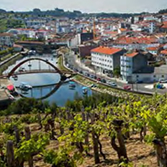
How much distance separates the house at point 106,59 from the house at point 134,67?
3.83 meters

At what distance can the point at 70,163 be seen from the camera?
6484 mm

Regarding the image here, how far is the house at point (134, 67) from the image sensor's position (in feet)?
99.1

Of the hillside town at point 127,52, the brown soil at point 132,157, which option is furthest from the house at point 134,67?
the brown soil at point 132,157

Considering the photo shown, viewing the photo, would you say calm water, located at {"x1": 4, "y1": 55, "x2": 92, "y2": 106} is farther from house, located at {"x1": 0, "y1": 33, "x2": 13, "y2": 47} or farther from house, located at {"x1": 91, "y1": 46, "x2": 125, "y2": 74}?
house, located at {"x1": 0, "y1": 33, "x2": 13, "y2": 47}

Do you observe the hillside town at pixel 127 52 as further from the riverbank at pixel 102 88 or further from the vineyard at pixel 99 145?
the vineyard at pixel 99 145

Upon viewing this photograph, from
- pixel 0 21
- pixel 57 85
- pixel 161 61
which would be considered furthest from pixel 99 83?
pixel 0 21

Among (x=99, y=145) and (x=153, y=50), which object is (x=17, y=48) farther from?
(x=99, y=145)

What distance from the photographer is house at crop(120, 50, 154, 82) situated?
3020cm

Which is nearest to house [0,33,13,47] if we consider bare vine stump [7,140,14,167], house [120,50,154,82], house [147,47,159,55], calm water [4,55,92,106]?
calm water [4,55,92,106]

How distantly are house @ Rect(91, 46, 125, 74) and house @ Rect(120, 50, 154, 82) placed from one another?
383 cm

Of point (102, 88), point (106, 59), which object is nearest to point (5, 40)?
point (106, 59)

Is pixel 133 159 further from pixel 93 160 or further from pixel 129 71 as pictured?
pixel 129 71

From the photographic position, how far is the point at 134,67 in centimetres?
3050

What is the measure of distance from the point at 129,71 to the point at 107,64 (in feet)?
20.4
